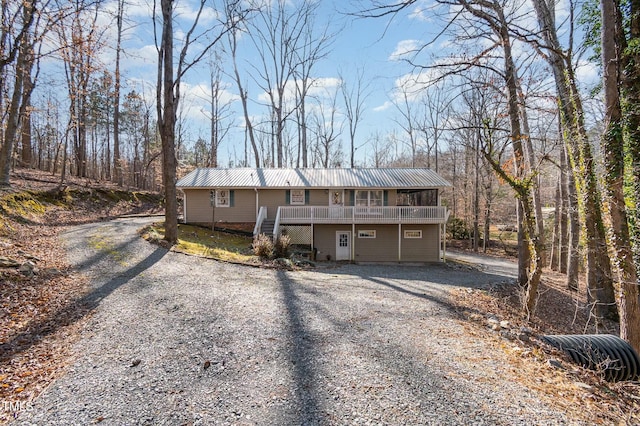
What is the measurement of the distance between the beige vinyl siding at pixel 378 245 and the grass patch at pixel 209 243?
19.9 ft

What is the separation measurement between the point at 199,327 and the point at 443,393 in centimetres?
381

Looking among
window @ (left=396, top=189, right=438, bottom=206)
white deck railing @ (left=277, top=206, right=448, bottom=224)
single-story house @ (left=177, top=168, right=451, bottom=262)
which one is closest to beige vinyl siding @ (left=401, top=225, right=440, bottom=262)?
single-story house @ (left=177, top=168, right=451, bottom=262)

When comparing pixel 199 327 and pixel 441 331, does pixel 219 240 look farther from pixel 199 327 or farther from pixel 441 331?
pixel 441 331

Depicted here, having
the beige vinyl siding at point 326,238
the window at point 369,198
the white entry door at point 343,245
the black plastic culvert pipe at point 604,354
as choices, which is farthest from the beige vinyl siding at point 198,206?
the black plastic culvert pipe at point 604,354

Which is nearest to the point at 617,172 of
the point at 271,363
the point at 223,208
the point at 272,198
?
the point at 271,363

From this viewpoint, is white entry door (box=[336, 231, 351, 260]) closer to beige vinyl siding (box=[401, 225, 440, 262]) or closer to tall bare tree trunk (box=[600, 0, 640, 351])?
beige vinyl siding (box=[401, 225, 440, 262])

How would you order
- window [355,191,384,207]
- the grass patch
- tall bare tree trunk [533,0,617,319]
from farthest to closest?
window [355,191,384,207] → the grass patch → tall bare tree trunk [533,0,617,319]

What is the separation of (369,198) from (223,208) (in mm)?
8440

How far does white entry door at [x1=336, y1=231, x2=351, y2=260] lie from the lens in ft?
55.3

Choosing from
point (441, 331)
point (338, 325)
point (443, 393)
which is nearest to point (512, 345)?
point (441, 331)

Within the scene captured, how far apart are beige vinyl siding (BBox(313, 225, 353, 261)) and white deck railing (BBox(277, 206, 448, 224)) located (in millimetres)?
1077

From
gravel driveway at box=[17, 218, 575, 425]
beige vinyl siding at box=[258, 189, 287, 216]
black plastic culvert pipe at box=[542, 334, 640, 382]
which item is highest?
beige vinyl siding at box=[258, 189, 287, 216]

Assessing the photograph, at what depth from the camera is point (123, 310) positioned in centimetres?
554

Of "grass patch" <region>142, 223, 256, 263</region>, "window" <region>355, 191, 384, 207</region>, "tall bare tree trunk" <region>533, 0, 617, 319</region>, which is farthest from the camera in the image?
"window" <region>355, 191, 384, 207</region>
